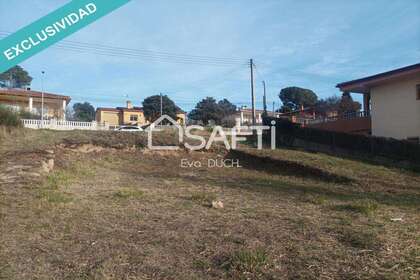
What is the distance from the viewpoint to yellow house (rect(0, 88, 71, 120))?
32.4 metres

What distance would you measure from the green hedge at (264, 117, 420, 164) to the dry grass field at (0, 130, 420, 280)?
195 inches

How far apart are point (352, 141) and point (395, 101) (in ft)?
11.3

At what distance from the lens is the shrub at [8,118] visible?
14.8m

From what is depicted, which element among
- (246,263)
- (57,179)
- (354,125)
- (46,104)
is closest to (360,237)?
(246,263)

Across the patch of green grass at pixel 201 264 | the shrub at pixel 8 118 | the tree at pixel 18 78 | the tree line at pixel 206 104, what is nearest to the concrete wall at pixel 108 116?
the tree line at pixel 206 104

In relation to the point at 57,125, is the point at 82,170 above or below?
below

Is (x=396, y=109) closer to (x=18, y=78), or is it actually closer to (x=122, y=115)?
(x=122, y=115)

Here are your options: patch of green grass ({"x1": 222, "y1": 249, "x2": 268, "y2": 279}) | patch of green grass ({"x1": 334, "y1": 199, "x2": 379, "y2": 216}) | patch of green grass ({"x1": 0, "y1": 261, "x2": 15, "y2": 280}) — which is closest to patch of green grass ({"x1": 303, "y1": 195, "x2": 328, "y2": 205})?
patch of green grass ({"x1": 334, "y1": 199, "x2": 379, "y2": 216})

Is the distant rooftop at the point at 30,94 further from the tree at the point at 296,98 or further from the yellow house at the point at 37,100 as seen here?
the tree at the point at 296,98

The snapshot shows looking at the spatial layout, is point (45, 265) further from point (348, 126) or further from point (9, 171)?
point (348, 126)

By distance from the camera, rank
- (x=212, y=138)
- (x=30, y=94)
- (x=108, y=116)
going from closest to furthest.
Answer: (x=212, y=138) < (x=30, y=94) < (x=108, y=116)

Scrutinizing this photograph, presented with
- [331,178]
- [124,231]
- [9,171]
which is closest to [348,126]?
[331,178]

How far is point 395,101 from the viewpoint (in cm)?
1928

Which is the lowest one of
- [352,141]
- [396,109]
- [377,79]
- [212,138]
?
[352,141]
